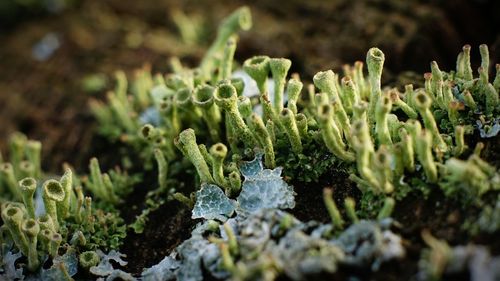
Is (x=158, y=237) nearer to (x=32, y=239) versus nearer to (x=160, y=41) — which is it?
(x=32, y=239)

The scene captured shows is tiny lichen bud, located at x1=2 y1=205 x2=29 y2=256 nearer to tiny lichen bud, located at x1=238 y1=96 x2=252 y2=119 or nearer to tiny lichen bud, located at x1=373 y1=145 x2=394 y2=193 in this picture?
tiny lichen bud, located at x1=238 y1=96 x2=252 y2=119

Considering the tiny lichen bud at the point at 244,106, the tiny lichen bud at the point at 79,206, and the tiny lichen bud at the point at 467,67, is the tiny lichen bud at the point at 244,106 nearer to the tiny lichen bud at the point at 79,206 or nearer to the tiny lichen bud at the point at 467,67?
the tiny lichen bud at the point at 79,206

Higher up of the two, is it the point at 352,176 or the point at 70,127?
the point at 70,127

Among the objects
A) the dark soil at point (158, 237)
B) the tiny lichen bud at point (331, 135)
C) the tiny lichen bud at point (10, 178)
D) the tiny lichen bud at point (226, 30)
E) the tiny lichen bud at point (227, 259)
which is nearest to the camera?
the tiny lichen bud at point (227, 259)

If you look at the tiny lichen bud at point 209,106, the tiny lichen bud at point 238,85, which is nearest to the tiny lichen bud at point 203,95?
the tiny lichen bud at point 209,106

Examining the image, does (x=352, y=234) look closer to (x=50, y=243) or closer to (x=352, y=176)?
(x=352, y=176)

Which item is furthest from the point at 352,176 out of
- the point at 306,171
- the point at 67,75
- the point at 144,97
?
the point at 67,75

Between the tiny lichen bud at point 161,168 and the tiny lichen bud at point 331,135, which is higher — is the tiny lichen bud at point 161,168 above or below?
below
